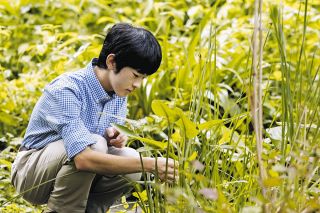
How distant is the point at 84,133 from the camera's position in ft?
8.53

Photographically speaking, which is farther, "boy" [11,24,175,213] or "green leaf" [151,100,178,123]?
"boy" [11,24,175,213]

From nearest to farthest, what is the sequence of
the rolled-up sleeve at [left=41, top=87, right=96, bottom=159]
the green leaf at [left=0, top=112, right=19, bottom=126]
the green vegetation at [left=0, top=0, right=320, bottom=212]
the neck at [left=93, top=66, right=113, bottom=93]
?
the green vegetation at [left=0, top=0, right=320, bottom=212], the rolled-up sleeve at [left=41, top=87, right=96, bottom=159], the neck at [left=93, top=66, right=113, bottom=93], the green leaf at [left=0, top=112, right=19, bottom=126]

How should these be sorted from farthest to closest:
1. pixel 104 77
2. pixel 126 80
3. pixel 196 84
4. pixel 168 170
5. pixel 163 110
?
1. pixel 196 84
2. pixel 104 77
3. pixel 126 80
4. pixel 168 170
5. pixel 163 110

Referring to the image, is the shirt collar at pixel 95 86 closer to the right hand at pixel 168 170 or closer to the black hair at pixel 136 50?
the black hair at pixel 136 50

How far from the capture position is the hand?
2852mm

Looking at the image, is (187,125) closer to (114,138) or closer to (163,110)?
(163,110)

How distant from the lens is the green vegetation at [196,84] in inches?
85.9

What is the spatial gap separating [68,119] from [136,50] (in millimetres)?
352

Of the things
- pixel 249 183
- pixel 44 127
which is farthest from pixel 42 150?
pixel 249 183

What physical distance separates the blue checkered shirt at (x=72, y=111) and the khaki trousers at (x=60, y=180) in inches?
2.6

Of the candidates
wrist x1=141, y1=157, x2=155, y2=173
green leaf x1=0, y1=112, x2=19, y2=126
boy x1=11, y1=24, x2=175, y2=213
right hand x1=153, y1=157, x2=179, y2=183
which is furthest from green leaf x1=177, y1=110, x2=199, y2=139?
green leaf x1=0, y1=112, x2=19, y2=126

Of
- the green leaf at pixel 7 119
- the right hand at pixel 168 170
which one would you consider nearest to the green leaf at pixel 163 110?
the right hand at pixel 168 170

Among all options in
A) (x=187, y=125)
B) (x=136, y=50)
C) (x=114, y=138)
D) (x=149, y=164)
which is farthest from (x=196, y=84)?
(x=187, y=125)

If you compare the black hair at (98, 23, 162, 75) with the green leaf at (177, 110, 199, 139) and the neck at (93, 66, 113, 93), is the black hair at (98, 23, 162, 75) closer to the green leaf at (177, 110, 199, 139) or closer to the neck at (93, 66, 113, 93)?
the neck at (93, 66, 113, 93)
